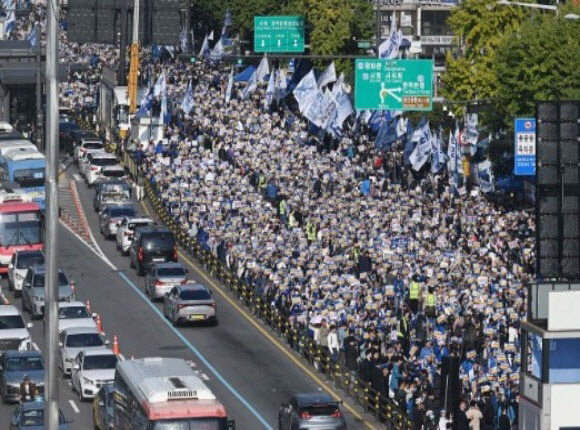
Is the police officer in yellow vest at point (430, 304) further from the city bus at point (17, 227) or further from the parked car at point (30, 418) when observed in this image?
the city bus at point (17, 227)

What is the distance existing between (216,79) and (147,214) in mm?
26199

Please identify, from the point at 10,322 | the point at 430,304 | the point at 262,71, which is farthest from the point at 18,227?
the point at 430,304

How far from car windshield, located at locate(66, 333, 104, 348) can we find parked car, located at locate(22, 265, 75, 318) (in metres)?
7.01

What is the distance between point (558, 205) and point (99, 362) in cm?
2026

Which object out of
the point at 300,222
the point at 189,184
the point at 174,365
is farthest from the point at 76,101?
the point at 174,365

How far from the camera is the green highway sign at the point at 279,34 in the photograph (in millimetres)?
101438

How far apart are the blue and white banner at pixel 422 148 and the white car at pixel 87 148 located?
25676 mm

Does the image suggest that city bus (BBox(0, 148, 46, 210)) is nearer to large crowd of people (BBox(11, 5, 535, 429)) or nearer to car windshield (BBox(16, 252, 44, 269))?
large crowd of people (BBox(11, 5, 535, 429))

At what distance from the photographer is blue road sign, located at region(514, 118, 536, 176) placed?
6456 centimetres

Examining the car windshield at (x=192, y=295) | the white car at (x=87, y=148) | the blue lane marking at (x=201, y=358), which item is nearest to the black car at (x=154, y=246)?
the blue lane marking at (x=201, y=358)

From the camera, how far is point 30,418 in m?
44.2

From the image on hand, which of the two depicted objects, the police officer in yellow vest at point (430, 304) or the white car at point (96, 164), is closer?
the police officer in yellow vest at point (430, 304)

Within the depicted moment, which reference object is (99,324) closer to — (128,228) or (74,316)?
(74,316)

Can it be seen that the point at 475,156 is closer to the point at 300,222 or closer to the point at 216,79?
the point at 300,222
